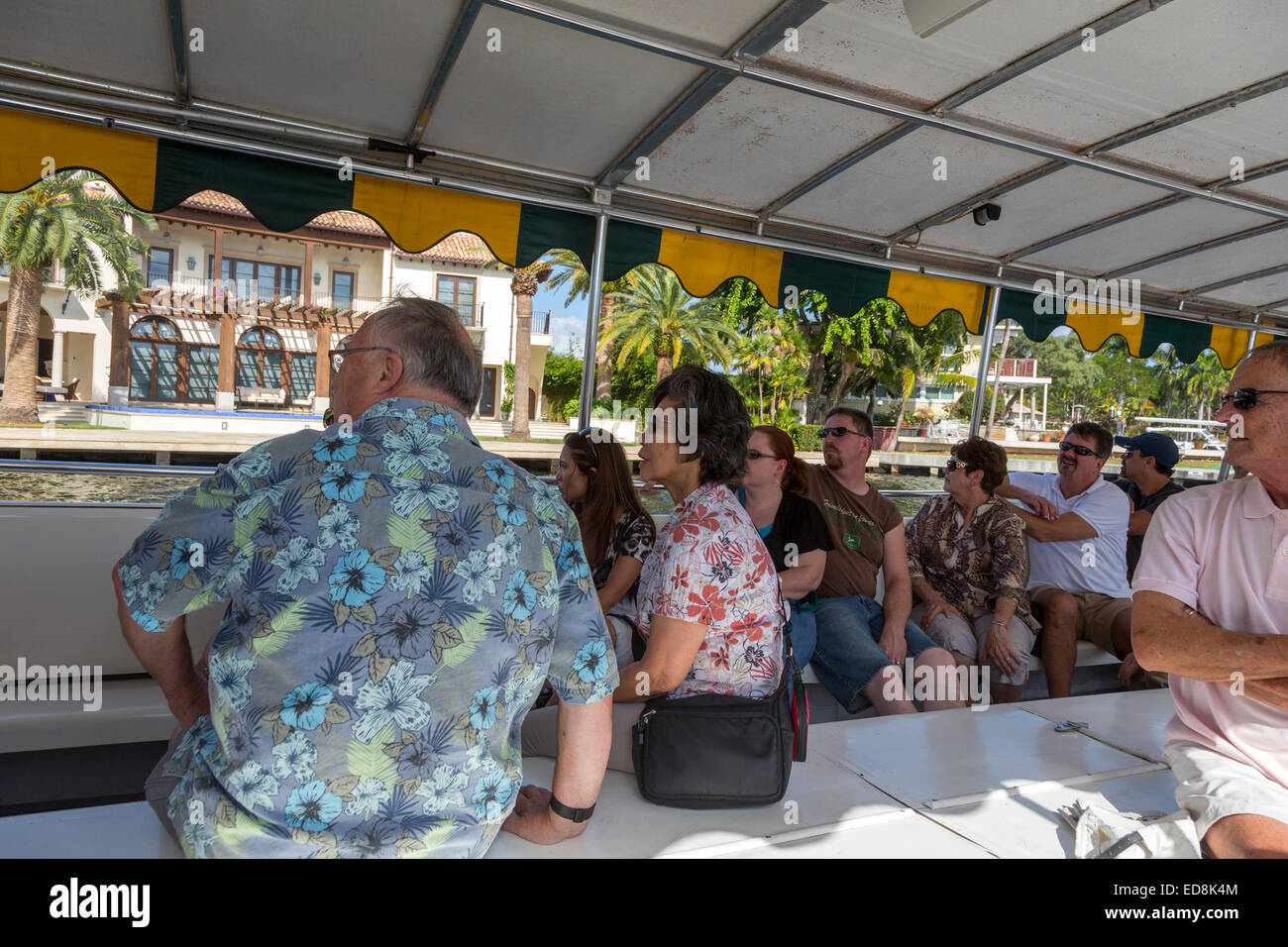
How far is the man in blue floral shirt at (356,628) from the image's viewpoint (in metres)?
1.23

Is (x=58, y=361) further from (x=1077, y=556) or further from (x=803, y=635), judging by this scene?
(x=1077, y=556)

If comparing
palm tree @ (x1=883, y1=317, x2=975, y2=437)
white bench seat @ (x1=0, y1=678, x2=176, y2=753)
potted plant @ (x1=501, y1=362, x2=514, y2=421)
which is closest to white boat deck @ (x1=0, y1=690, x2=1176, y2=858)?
white bench seat @ (x1=0, y1=678, x2=176, y2=753)

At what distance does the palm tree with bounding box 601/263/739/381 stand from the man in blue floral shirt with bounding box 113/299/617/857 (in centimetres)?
A: 2926

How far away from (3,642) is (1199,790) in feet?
11.5

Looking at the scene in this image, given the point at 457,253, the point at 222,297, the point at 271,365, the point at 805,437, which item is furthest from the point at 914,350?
the point at 222,297

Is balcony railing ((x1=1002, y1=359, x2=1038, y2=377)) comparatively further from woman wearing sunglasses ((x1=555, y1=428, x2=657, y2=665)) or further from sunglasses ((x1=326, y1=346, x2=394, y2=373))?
sunglasses ((x1=326, y1=346, x2=394, y2=373))

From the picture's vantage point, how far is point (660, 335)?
103ft

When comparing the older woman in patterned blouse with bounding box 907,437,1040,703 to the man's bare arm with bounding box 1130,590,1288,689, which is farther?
the older woman in patterned blouse with bounding box 907,437,1040,703

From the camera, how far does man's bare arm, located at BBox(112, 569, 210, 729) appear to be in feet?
4.41

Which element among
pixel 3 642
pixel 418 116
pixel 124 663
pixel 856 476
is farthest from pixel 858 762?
pixel 418 116

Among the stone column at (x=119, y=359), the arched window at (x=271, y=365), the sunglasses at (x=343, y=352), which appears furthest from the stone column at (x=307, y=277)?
the sunglasses at (x=343, y=352)

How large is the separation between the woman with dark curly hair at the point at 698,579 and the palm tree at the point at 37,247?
23643 mm
